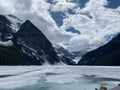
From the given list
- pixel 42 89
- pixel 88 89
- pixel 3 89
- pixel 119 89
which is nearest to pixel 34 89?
pixel 42 89

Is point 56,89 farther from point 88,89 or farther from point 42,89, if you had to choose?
point 88,89

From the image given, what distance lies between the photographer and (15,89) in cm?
4216

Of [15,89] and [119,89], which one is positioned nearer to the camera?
[119,89]

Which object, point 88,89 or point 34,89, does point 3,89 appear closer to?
point 34,89

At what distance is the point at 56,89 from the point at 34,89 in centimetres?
333

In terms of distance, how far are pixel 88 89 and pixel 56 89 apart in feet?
15.8

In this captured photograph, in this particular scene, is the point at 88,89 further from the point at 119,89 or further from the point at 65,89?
the point at 119,89

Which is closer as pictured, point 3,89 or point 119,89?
point 119,89

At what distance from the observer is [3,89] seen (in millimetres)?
42156

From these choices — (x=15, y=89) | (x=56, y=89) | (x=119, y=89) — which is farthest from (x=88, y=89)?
(x=119, y=89)

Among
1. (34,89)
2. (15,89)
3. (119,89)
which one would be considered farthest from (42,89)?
(119,89)

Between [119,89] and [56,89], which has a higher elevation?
[119,89]

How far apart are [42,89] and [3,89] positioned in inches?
229

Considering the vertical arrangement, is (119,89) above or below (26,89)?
above
